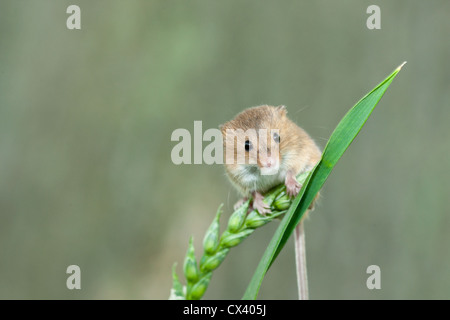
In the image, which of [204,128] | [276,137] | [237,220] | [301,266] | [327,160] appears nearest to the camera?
[327,160]

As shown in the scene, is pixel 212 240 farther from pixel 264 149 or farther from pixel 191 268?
pixel 264 149

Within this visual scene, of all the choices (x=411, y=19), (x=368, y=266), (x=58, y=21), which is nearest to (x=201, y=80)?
(x=58, y=21)

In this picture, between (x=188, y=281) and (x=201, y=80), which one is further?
(x=201, y=80)

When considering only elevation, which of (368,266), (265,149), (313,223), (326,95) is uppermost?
(326,95)

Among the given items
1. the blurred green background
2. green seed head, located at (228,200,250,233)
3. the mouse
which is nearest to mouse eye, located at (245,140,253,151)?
the mouse

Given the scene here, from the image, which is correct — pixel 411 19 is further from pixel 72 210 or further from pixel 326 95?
pixel 72 210

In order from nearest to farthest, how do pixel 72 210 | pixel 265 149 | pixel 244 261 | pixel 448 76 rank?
pixel 265 149, pixel 448 76, pixel 244 261, pixel 72 210

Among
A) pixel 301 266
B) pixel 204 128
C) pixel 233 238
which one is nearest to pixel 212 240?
pixel 233 238
